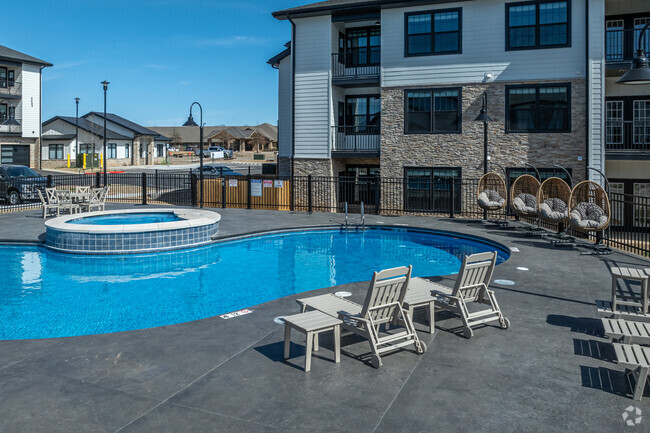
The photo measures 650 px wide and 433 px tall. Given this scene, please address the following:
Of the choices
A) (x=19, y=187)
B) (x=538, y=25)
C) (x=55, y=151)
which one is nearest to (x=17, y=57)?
(x=55, y=151)

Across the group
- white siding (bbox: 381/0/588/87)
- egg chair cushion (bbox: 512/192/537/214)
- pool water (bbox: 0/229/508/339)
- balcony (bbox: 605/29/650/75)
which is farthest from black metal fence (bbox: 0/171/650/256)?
balcony (bbox: 605/29/650/75)

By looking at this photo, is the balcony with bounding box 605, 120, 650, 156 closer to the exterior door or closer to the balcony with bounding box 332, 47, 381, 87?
the balcony with bounding box 332, 47, 381, 87

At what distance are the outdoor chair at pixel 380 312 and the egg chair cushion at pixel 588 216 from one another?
8545mm

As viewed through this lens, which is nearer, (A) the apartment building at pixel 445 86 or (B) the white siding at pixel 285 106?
(A) the apartment building at pixel 445 86

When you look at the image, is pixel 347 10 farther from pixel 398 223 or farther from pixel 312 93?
pixel 398 223

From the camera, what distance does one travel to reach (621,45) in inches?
839

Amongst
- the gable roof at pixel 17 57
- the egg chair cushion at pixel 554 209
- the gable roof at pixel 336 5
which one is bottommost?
the egg chair cushion at pixel 554 209

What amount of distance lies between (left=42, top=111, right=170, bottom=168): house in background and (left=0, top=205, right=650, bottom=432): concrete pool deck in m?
56.7

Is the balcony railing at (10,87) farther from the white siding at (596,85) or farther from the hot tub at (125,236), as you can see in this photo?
the white siding at (596,85)

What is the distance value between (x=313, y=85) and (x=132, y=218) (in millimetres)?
10048

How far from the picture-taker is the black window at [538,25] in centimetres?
2047

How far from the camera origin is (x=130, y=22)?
33469 millimetres

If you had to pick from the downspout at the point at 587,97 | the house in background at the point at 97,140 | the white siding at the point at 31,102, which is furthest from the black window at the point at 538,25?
the house in background at the point at 97,140

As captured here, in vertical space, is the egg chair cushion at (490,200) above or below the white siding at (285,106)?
below
